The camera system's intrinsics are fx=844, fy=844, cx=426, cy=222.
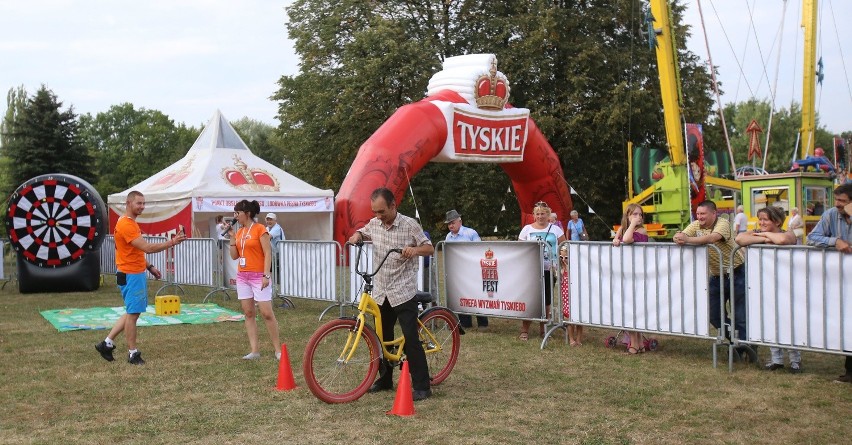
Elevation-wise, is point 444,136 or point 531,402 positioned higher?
point 444,136

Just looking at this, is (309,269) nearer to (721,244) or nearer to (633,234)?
(633,234)

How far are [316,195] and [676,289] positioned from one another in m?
17.0

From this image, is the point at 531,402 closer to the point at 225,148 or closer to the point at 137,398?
the point at 137,398

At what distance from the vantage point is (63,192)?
16.9 m

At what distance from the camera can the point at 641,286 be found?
8742 mm

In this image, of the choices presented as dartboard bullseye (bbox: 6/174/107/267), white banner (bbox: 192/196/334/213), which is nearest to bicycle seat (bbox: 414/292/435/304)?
dartboard bullseye (bbox: 6/174/107/267)

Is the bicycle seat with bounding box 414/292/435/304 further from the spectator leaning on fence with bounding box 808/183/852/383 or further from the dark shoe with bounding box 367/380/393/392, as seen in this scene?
the spectator leaning on fence with bounding box 808/183/852/383

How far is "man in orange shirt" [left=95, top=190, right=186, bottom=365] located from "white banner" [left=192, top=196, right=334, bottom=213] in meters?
12.6

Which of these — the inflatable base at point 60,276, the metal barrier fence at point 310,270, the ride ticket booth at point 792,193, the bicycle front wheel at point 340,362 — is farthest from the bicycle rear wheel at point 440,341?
the ride ticket booth at point 792,193


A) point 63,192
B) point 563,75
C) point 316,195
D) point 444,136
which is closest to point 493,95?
point 444,136

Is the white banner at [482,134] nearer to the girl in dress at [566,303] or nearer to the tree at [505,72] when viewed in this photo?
the girl in dress at [566,303]

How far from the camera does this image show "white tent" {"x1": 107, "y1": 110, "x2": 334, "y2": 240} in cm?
2206

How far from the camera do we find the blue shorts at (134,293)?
8.63 meters

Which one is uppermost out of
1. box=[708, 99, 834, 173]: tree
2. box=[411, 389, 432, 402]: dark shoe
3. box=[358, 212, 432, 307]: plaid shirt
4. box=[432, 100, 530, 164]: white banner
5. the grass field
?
box=[708, 99, 834, 173]: tree
